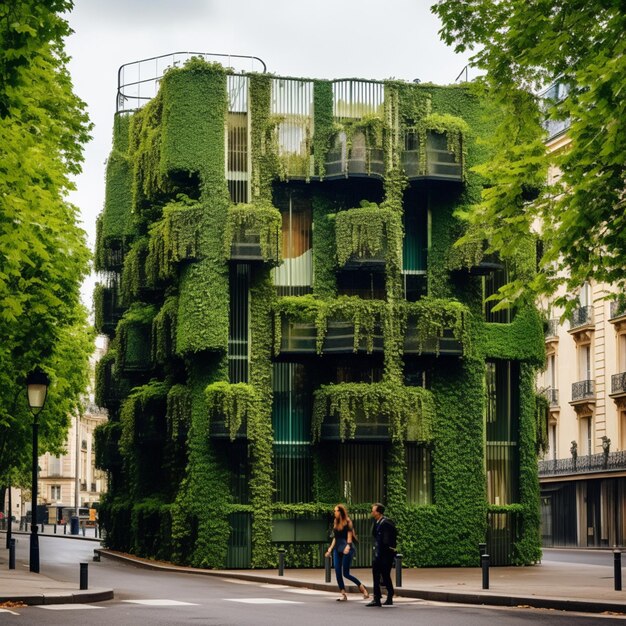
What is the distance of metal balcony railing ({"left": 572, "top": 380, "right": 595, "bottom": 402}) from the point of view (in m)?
69.1

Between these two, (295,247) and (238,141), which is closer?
(238,141)

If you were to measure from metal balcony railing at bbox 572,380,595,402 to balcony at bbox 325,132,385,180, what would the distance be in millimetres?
31248

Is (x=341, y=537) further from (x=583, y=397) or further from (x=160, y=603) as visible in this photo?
(x=583, y=397)

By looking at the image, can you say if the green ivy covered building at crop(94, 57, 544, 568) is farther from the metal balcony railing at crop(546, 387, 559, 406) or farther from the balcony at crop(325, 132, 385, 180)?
the metal balcony railing at crop(546, 387, 559, 406)

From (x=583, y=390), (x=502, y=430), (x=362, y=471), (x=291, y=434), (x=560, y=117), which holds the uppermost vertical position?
(x=560, y=117)

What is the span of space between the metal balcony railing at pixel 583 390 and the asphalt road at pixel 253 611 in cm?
4180

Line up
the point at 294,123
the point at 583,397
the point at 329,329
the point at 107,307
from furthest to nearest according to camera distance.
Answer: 1. the point at 583,397
2. the point at 107,307
3. the point at 294,123
4. the point at 329,329

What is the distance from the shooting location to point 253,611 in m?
21.1

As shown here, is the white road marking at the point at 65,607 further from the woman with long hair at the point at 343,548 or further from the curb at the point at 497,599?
the curb at the point at 497,599

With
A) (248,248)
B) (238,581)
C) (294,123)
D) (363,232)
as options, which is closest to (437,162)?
(363,232)

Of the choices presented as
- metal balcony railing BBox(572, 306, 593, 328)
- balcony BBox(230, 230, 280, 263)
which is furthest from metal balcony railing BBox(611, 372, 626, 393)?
balcony BBox(230, 230, 280, 263)

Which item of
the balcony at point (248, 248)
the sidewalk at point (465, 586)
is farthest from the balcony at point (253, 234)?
the sidewalk at point (465, 586)

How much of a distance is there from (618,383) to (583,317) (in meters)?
5.66

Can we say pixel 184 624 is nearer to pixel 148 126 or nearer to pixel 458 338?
pixel 458 338
